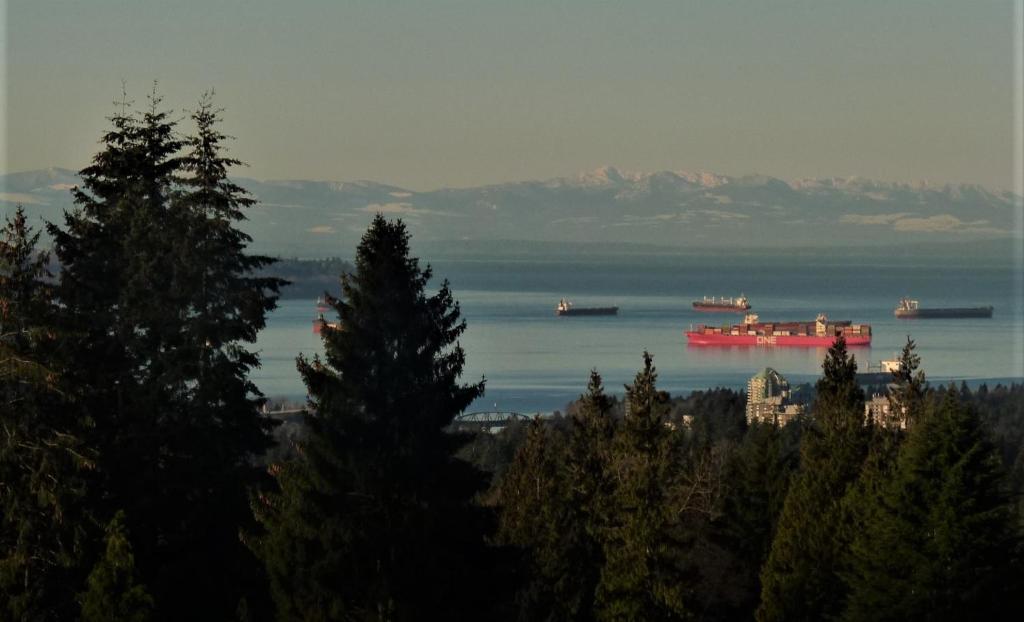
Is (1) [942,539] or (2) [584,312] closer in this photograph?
(1) [942,539]

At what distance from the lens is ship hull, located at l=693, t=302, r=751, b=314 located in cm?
16012

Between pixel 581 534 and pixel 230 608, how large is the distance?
4101 mm

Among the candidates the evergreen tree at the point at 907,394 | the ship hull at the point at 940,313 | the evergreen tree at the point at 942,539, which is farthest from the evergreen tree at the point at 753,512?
the ship hull at the point at 940,313

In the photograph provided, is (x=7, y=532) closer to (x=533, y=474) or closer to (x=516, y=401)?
(x=533, y=474)

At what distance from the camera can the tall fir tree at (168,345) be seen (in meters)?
18.6

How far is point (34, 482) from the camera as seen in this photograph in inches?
631

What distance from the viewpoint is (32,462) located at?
16.2m

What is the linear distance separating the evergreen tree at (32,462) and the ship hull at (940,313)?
464 feet

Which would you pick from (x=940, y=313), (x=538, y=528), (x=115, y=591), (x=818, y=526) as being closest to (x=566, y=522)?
(x=538, y=528)

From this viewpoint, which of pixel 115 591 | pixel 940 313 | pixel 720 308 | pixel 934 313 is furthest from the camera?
pixel 720 308

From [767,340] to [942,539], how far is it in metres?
113

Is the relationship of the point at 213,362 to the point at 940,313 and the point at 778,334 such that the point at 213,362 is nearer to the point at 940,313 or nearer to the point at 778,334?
the point at 778,334

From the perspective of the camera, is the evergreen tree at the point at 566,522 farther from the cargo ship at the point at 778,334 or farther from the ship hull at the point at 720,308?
the ship hull at the point at 720,308

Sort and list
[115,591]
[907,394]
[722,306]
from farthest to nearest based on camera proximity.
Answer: [722,306] → [907,394] → [115,591]
